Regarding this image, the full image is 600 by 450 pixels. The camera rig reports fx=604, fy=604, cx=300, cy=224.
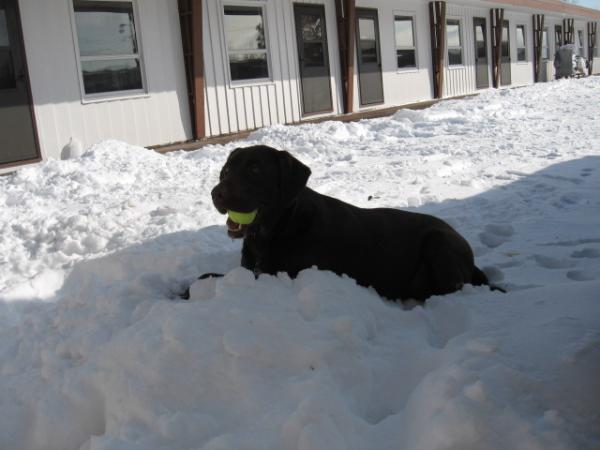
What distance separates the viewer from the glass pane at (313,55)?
1326 cm

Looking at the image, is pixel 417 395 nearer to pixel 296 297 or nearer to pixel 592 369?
→ pixel 592 369

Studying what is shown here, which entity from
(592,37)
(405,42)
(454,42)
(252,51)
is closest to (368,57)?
(405,42)

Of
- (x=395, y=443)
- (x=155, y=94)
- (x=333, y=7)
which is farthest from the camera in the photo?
(x=333, y=7)

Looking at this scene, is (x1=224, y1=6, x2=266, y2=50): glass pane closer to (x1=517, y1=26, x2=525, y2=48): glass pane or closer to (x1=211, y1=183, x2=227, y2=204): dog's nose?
(x1=211, y1=183, x2=227, y2=204): dog's nose

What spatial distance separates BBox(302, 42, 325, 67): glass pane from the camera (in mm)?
13258

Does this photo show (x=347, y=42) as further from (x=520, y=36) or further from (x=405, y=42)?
(x=520, y=36)

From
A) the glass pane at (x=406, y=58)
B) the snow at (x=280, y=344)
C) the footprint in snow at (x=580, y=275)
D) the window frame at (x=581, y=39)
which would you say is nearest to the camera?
the snow at (x=280, y=344)

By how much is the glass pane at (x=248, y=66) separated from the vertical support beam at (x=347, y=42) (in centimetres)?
255

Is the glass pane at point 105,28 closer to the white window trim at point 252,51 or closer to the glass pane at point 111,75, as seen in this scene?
the glass pane at point 111,75

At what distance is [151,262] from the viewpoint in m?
3.98

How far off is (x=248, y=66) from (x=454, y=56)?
1038 centimetres

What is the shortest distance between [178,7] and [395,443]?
9827mm

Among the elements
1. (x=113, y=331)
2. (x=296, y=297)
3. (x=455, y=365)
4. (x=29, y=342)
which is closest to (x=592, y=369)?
(x=455, y=365)

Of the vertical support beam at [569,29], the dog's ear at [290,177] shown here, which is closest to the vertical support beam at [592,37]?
the vertical support beam at [569,29]
